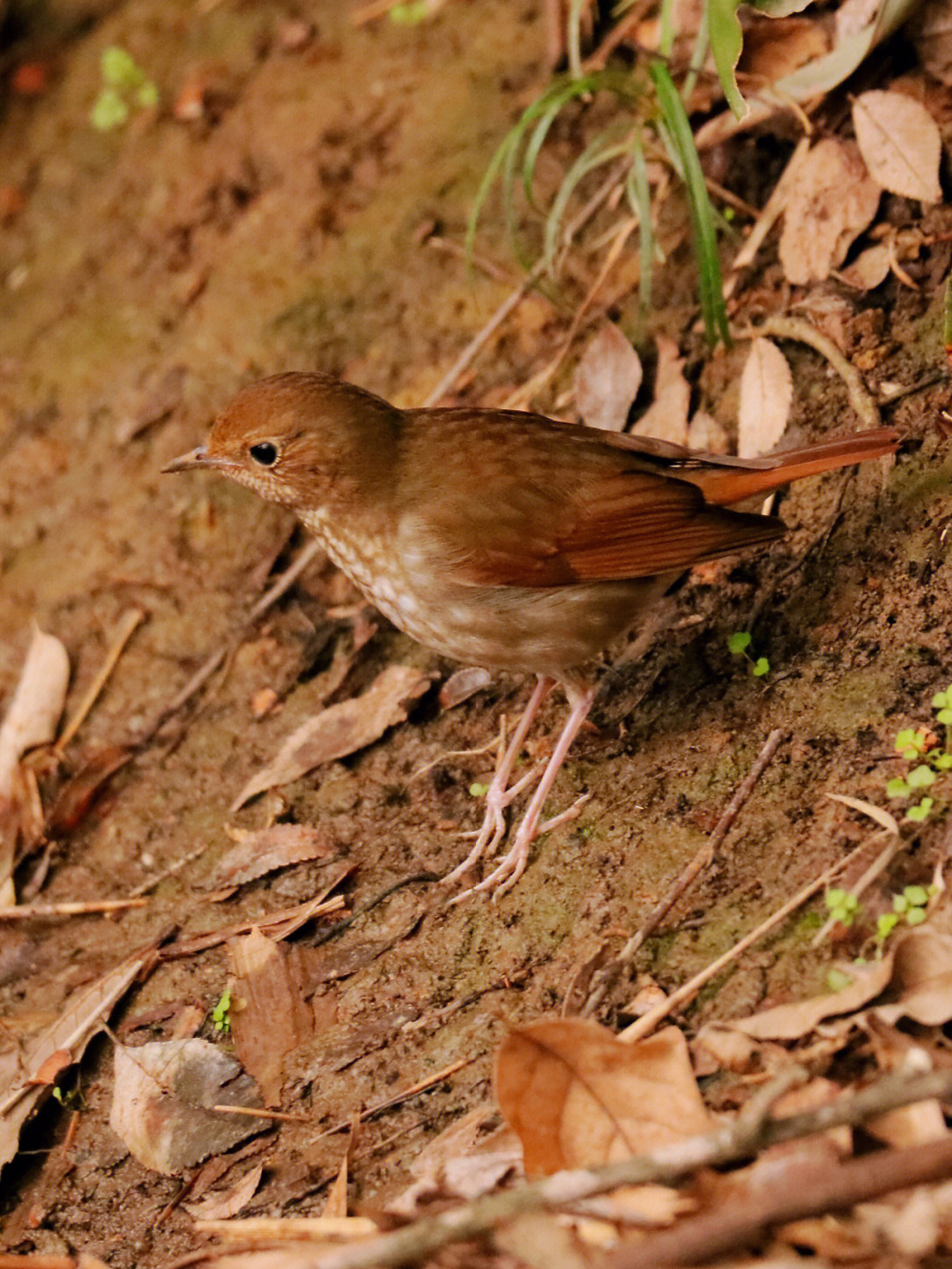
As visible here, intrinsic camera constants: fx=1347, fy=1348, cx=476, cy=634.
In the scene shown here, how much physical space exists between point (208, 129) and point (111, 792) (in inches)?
130

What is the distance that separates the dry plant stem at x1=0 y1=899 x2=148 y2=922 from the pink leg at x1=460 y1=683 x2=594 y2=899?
1249 millimetres

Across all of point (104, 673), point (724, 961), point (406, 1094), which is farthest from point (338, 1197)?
point (104, 673)

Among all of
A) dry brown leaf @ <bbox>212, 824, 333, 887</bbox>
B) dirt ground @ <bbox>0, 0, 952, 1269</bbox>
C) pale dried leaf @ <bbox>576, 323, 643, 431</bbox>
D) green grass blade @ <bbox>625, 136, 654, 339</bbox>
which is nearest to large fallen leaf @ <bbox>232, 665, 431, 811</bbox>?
dirt ground @ <bbox>0, 0, 952, 1269</bbox>

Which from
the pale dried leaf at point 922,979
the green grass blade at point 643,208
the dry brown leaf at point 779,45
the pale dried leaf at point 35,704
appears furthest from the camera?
the pale dried leaf at point 35,704

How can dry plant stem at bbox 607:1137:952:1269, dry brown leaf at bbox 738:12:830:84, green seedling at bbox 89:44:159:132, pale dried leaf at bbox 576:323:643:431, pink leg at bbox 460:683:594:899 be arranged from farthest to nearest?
green seedling at bbox 89:44:159:132, pale dried leaf at bbox 576:323:643:431, dry brown leaf at bbox 738:12:830:84, pink leg at bbox 460:683:594:899, dry plant stem at bbox 607:1137:952:1269

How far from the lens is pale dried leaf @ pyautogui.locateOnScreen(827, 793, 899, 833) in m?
3.01

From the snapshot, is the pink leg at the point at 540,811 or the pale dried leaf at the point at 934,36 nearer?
the pink leg at the point at 540,811

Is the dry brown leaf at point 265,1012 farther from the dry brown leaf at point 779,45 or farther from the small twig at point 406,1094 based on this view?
the dry brown leaf at point 779,45

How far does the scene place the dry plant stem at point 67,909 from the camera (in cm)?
420

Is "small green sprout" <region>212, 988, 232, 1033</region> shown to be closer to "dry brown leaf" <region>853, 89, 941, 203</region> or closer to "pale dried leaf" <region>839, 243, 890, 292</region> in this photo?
"pale dried leaf" <region>839, 243, 890, 292</region>

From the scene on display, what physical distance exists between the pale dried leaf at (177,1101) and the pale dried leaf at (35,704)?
1.47 m

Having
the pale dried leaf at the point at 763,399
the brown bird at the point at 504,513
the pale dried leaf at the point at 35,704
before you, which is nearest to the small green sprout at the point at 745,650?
the brown bird at the point at 504,513

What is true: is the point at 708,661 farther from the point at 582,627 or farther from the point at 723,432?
the point at 723,432

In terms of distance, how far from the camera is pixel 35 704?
194 inches
